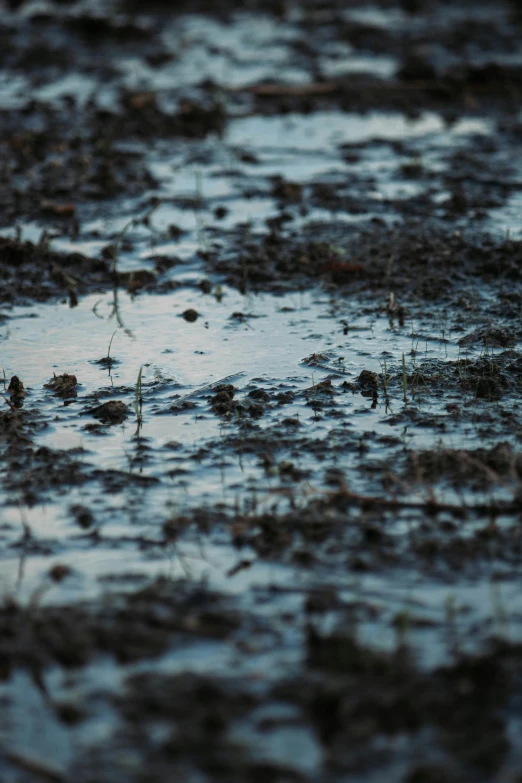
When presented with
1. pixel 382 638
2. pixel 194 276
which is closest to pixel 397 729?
pixel 382 638

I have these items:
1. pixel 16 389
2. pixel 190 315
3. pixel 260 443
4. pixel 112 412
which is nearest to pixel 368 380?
pixel 260 443

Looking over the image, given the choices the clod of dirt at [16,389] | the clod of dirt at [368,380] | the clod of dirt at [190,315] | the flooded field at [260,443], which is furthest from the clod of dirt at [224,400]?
the clod of dirt at [190,315]

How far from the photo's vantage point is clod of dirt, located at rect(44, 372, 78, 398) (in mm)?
4559

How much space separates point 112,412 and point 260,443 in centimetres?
65

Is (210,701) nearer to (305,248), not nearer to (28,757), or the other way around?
(28,757)

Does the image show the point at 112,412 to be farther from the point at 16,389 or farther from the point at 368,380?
the point at 368,380

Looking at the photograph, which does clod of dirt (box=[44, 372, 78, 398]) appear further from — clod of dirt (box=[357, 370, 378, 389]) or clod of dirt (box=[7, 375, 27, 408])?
clod of dirt (box=[357, 370, 378, 389])

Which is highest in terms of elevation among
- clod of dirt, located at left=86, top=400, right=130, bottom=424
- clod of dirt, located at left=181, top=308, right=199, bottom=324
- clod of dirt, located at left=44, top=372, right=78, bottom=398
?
clod of dirt, located at left=86, top=400, right=130, bottom=424

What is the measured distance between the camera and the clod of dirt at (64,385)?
4559 mm

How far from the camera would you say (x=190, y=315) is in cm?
546

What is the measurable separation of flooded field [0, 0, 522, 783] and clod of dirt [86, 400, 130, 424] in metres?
0.01

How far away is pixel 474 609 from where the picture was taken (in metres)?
3.04

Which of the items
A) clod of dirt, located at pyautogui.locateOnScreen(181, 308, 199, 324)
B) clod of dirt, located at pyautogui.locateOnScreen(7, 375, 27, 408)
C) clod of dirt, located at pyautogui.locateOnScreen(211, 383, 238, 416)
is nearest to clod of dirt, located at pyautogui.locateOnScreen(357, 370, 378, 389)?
clod of dirt, located at pyautogui.locateOnScreen(211, 383, 238, 416)

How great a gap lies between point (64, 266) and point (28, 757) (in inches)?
155
